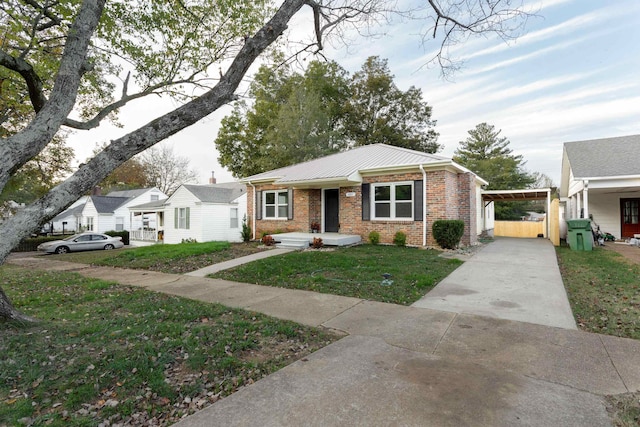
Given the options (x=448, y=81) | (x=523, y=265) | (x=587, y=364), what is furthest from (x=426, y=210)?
(x=587, y=364)

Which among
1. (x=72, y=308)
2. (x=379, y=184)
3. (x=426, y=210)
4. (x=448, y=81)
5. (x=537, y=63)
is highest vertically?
(x=537, y=63)

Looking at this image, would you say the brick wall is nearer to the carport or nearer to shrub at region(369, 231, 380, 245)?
shrub at region(369, 231, 380, 245)

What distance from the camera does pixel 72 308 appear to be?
17.5ft

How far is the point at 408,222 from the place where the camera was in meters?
11.6

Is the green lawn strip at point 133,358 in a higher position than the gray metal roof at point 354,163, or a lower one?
lower

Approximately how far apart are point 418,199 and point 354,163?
3.29 metres

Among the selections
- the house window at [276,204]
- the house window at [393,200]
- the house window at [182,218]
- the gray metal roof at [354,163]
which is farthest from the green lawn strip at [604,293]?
the house window at [182,218]

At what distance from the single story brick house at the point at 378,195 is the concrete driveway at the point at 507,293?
291cm

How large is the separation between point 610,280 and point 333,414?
24.6ft

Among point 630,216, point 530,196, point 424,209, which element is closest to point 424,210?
point 424,209

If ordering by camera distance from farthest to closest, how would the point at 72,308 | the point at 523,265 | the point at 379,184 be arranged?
the point at 379,184, the point at 523,265, the point at 72,308

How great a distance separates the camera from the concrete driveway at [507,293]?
4.74 metres

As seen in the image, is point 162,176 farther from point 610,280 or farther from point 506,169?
point 610,280

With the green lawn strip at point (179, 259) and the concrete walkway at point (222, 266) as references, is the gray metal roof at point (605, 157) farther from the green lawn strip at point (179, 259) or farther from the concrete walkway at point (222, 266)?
the green lawn strip at point (179, 259)
